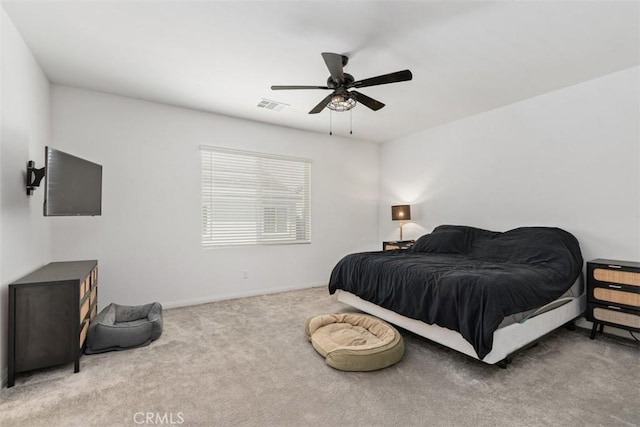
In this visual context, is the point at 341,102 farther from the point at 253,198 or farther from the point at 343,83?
the point at 253,198

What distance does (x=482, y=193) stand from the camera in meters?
4.26

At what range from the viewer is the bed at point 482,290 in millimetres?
2229

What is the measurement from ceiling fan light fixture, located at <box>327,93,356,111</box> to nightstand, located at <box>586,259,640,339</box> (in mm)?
2801

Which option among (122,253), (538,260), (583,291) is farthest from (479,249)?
(122,253)

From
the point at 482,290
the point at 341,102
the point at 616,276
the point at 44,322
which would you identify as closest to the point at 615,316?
the point at 616,276

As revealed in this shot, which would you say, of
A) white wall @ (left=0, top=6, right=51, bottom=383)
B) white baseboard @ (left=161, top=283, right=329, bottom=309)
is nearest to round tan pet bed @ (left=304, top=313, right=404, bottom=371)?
white baseboard @ (left=161, top=283, right=329, bottom=309)

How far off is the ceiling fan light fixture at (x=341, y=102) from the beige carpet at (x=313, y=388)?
7.41 feet

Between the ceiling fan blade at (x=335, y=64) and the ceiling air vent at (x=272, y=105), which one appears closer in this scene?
the ceiling fan blade at (x=335, y=64)

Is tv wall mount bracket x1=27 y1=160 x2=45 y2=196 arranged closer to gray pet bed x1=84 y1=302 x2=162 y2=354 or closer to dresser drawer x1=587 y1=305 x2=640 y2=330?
gray pet bed x1=84 y1=302 x2=162 y2=354

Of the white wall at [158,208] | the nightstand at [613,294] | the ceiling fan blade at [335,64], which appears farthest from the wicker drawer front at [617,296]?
the white wall at [158,208]

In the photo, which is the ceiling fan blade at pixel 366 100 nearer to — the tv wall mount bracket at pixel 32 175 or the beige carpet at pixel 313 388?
the beige carpet at pixel 313 388

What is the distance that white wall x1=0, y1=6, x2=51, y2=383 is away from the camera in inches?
83.9

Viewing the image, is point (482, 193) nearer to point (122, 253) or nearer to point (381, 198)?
point (381, 198)

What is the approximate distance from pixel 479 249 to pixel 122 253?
4.37 m
